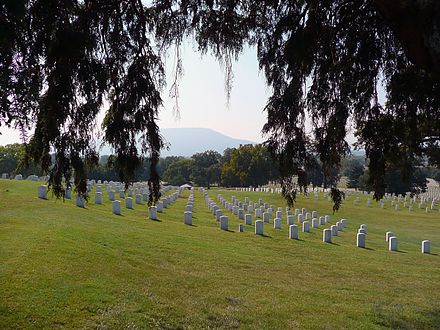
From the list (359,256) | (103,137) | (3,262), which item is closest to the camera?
(103,137)

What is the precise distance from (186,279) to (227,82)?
409 centimetres

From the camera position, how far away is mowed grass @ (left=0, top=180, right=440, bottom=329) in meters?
6.44

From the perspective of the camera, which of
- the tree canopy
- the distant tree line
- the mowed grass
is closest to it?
the tree canopy

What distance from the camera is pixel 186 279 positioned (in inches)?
340

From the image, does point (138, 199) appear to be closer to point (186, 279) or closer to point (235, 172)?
point (186, 279)

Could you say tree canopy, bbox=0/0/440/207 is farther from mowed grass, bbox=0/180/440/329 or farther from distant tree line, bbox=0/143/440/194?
distant tree line, bbox=0/143/440/194

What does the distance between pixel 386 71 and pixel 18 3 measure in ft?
17.6

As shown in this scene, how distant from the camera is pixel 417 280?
11133 mm

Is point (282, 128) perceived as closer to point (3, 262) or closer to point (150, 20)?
point (150, 20)

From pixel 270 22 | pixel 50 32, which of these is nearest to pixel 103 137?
pixel 50 32

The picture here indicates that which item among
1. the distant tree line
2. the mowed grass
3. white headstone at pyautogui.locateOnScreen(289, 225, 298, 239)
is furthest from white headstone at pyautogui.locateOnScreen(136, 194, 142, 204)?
the distant tree line

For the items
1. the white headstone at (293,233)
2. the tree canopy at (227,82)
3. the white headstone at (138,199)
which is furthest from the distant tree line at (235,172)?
the tree canopy at (227,82)

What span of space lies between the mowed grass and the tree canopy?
1865 millimetres

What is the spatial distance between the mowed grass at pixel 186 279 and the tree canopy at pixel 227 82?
1.86 metres
